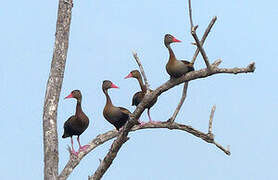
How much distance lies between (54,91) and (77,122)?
1.02 meters

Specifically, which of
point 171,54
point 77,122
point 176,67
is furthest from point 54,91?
point 176,67

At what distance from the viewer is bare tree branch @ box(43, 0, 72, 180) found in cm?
1214

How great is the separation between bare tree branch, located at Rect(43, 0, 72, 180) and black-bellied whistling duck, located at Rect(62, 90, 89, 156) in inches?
18.9

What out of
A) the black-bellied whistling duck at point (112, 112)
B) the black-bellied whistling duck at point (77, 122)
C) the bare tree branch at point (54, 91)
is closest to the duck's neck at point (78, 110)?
the black-bellied whistling duck at point (77, 122)

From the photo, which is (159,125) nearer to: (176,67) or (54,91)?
(54,91)

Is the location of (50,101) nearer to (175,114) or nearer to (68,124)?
(68,124)

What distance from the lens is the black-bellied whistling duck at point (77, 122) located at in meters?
12.8

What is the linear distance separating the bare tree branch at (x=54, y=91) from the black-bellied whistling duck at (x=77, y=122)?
48cm

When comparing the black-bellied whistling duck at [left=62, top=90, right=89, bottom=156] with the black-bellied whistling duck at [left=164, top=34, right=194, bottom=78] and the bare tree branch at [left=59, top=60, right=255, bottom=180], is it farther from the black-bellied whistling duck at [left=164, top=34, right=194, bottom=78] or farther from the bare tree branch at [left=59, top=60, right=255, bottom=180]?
the black-bellied whistling duck at [left=164, top=34, right=194, bottom=78]

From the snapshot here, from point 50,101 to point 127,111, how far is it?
1.55 meters

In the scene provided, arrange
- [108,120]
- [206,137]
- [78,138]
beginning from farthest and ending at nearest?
[78,138] → [206,137] → [108,120]

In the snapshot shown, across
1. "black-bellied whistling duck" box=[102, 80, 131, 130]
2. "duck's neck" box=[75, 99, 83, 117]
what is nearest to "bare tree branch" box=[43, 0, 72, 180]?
"duck's neck" box=[75, 99, 83, 117]

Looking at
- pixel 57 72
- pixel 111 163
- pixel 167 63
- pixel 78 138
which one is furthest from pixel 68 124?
pixel 167 63

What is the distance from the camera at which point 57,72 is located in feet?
41.2
